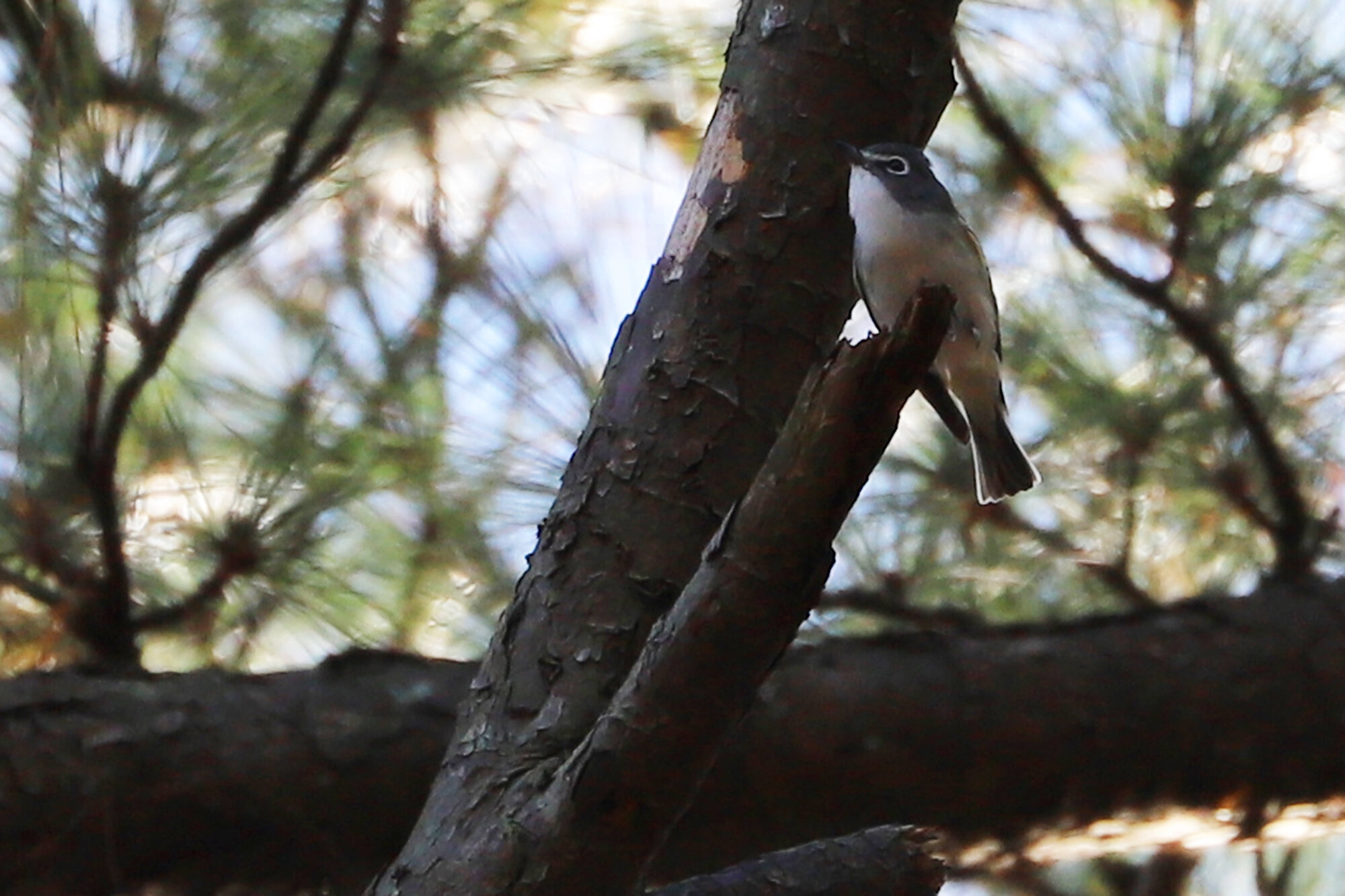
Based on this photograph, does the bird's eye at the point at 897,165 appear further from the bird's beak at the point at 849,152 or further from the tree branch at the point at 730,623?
the tree branch at the point at 730,623

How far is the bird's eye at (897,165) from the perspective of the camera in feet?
6.10

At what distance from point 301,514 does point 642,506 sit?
0.77 meters

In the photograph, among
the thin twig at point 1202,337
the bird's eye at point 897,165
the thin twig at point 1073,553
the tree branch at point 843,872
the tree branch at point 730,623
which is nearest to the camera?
the tree branch at point 730,623

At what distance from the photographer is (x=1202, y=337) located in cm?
232

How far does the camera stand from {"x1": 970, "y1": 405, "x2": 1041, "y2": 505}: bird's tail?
2182mm

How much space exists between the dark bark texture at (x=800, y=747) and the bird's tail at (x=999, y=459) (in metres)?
0.26

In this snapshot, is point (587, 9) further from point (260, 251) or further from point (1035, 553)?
point (1035, 553)

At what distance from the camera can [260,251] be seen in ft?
7.02

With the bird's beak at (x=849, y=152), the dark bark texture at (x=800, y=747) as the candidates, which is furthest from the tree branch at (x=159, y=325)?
the bird's beak at (x=849, y=152)

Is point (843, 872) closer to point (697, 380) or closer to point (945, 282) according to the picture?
point (697, 380)

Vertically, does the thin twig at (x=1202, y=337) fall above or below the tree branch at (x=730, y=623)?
above

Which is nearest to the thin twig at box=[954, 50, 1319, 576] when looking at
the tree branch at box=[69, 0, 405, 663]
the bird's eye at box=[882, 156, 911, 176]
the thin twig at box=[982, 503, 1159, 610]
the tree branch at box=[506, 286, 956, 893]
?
the thin twig at box=[982, 503, 1159, 610]

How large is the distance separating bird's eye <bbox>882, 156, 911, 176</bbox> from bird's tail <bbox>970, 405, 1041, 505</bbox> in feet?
1.36

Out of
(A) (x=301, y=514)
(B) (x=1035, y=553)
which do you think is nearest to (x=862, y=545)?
(B) (x=1035, y=553)
